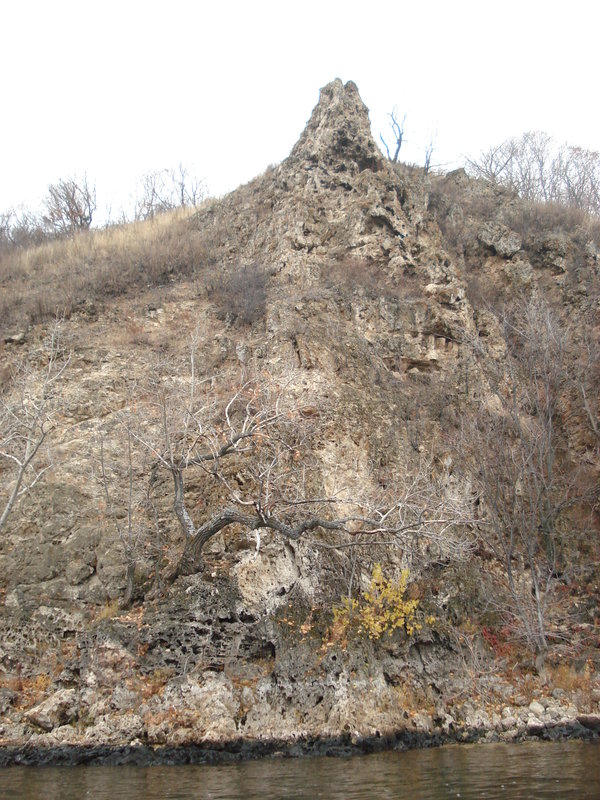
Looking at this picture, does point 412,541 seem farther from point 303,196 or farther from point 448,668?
point 303,196

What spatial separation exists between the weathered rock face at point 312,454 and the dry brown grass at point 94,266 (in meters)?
1.07

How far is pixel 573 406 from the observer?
70.2 feet

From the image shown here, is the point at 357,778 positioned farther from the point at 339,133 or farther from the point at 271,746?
the point at 339,133

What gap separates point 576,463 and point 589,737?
9.57 meters

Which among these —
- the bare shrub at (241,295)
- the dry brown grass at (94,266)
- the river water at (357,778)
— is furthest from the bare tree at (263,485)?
the dry brown grass at (94,266)

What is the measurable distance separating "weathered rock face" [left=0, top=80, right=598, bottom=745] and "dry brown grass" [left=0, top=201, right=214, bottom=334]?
3.51ft

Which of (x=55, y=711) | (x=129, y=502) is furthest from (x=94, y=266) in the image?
(x=55, y=711)

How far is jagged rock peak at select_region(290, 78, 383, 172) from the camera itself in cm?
2759

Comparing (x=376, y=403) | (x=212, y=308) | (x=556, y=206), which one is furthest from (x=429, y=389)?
(x=556, y=206)

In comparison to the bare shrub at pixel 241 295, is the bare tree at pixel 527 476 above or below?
below

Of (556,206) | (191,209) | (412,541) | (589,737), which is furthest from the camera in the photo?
(191,209)

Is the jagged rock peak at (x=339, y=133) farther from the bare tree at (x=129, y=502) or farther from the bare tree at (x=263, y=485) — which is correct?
the bare tree at (x=129, y=502)

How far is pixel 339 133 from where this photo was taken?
27969 millimetres

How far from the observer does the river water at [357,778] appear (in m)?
8.45
